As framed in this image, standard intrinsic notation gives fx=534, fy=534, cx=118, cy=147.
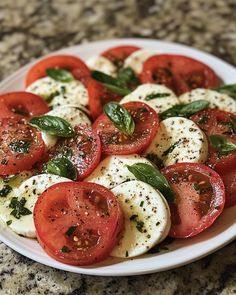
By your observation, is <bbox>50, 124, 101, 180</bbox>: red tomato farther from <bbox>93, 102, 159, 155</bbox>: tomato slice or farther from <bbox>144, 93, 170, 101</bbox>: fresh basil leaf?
<bbox>144, 93, 170, 101</bbox>: fresh basil leaf

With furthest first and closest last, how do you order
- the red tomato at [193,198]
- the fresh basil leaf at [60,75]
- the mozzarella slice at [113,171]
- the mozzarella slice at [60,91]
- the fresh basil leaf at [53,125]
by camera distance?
the fresh basil leaf at [60,75], the mozzarella slice at [60,91], the fresh basil leaf at [53,125], the mozzarella slice at [113,171], the red tomato at [193,198]

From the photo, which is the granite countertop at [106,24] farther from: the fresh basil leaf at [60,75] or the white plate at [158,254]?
the white plate at [158,254]

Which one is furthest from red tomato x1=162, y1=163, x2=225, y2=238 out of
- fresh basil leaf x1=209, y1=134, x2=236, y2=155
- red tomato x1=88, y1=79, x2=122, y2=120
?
red tomato x1=88, y1=79, x2=122, y2=120

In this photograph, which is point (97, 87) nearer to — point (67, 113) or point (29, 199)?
point (67, 113)

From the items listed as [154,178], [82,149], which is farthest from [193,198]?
[82,149]

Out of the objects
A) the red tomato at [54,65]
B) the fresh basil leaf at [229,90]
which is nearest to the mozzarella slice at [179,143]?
the fresh basil leaf at [229,90]

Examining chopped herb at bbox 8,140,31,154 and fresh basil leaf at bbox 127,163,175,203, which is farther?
chopped herb at bbox 8,140,31,154
